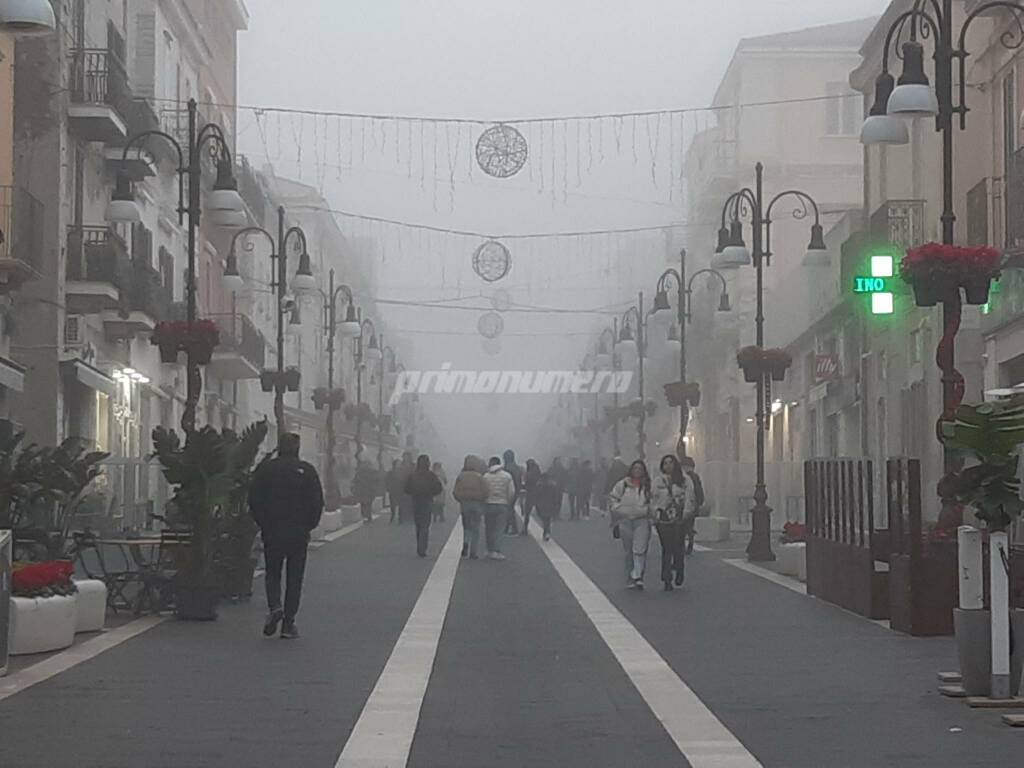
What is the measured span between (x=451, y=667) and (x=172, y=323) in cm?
1444

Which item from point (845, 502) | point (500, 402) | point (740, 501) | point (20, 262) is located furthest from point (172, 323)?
point (500, 402)

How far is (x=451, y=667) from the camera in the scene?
14.5m

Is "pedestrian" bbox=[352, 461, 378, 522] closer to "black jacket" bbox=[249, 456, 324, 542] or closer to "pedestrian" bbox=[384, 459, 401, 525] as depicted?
"pedestrian" bbox=[384, 459, 401, 525]

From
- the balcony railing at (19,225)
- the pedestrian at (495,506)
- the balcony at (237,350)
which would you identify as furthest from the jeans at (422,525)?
the balcony at (237,350)

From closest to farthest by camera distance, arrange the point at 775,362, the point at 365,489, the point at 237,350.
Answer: the point at 775,362
the point at 237,350
the point at 365,489

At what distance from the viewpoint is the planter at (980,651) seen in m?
12.2

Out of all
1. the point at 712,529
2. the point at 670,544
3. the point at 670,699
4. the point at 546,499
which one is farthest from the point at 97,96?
the point at 670,699

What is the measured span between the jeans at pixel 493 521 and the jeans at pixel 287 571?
14.5 m

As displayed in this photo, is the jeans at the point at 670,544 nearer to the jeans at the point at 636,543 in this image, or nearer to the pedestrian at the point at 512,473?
the jeans at the point at 636,543

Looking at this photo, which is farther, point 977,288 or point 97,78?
point 97,78

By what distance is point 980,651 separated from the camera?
12.3 m

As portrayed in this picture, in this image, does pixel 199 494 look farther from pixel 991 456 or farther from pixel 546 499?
pixel 546 499

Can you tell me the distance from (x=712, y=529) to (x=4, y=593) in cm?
2743

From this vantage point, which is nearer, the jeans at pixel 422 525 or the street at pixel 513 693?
the street at pixel 513 693
